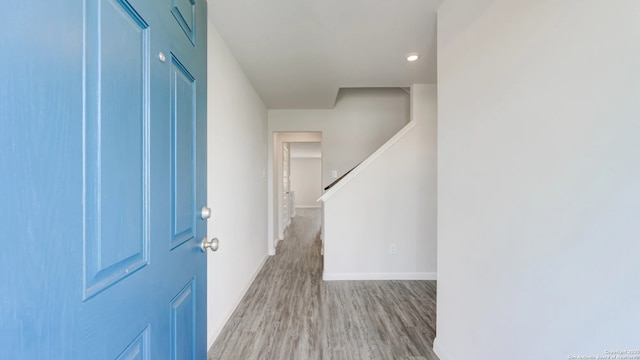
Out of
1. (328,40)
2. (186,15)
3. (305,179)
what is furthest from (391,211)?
(305,179)

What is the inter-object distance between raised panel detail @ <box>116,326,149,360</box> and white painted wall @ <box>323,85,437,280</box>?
98.9 inches

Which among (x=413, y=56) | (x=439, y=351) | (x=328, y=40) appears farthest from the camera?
(x=413, y=56)

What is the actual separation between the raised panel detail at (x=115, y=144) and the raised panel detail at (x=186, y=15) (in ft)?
0.72

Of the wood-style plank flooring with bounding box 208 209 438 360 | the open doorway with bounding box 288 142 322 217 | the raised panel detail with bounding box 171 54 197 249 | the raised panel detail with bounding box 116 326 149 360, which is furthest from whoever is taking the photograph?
the open doorway with bounding box 288 142 322 217

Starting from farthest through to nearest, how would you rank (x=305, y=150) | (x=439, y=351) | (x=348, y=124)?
(x=305, y=150)
(x=348, y=124)
(x=439, y=351)

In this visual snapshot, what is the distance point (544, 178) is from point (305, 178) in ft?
34.4

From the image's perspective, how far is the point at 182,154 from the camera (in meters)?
0.89

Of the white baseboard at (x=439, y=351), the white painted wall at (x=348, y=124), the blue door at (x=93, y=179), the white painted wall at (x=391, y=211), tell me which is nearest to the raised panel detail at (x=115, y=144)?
the blue door at (x=93, y=179)

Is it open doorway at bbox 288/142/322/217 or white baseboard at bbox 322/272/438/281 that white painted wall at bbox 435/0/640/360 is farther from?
open doorway at bbox 288/142/322/217

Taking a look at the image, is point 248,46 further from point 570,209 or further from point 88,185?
point 570,209

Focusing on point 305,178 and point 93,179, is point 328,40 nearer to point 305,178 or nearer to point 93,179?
point 93,179

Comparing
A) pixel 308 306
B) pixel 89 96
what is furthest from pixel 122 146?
pixel 308 306

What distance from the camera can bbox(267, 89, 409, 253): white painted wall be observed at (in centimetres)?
419

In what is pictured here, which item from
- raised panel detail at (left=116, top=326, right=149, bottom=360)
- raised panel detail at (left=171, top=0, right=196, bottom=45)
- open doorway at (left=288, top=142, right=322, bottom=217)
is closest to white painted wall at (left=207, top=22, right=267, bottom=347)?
raised panel detail at (left=171, top=0, right=196, bottom=45)
